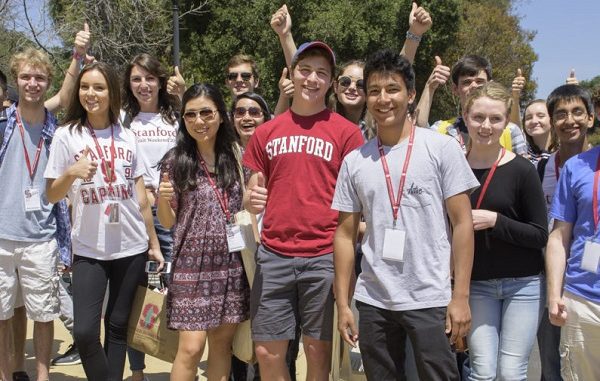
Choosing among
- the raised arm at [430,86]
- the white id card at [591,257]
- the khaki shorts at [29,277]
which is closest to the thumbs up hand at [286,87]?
the raised arm at [430,86]

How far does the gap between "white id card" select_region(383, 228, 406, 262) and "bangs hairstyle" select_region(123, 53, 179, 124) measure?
2.54 metres

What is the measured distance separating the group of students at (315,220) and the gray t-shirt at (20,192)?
0.04ft

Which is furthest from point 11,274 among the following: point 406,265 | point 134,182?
point 406,265

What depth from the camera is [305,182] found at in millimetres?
3555


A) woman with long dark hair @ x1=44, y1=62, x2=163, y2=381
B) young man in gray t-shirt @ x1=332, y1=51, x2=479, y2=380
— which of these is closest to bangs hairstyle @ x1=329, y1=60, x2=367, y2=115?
young man in gray t-shirt @ x1=332, y1=51, x2=479, y2=380

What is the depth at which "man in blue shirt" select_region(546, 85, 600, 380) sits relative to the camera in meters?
3.12

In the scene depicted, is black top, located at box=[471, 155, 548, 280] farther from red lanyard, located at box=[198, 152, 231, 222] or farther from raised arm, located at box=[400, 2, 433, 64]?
red lanyard, located at box=[198, 152, 231, 222]

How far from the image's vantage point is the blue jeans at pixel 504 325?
332 cm

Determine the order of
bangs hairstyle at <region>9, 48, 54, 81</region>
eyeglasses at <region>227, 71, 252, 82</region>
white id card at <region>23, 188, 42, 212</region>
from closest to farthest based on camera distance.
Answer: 1. white id card at <region>23, 188, 42, 212</region>
2. bangs hairstyle at <region>9, 48, 54, 81</region>
3. eyeglasses at <region>227, 71, 252, 82</region>

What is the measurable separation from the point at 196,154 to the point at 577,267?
228 cm

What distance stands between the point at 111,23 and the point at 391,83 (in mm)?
14228

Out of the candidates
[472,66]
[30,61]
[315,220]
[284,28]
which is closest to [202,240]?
[315,220]

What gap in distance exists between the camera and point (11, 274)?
14.4 feet

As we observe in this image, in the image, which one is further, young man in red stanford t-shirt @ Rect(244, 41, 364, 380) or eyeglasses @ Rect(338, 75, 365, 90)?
eyeglasses @ Rect(338, 75, 365, 90)
